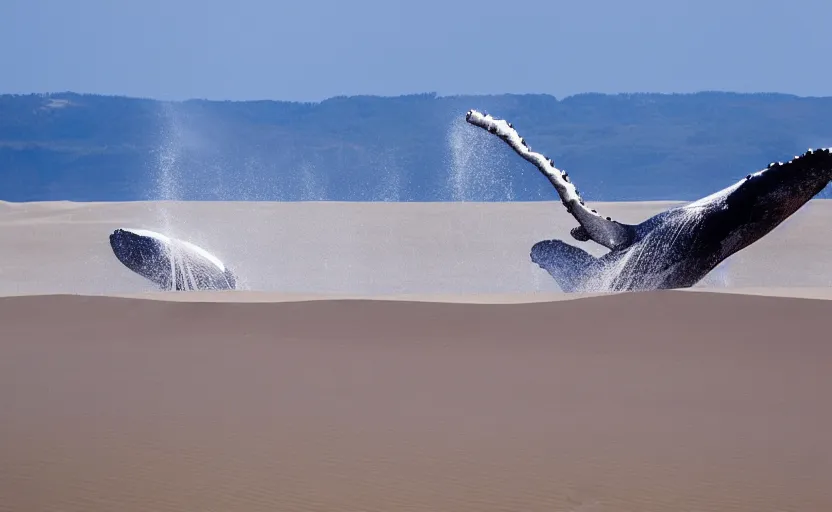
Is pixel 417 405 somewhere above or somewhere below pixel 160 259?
below

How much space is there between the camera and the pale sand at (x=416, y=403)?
14.4ft

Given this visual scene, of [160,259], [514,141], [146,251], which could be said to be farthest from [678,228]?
Answer: [146,251]

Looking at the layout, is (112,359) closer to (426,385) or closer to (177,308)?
(177,308)

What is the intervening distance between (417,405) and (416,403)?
1.7 inches

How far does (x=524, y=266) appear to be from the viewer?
2450 cm

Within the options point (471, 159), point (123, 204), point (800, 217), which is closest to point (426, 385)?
point (471, 159)

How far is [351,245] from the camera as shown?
28.5m

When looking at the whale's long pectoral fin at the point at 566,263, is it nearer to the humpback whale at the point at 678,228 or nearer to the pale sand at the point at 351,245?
the humpback whale at the point at 678,228

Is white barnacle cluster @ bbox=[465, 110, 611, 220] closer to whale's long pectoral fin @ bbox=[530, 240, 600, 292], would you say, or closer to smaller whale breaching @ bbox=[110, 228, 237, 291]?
whale's long pectoral fin @ bbox=[530, 240, 600, 292]

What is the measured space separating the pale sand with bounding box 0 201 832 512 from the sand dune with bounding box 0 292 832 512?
2 centimetres

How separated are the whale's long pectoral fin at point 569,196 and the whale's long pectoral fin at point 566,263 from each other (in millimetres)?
332

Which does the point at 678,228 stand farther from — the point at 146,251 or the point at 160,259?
the point at 146,251

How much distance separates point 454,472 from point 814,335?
3362 millimetres

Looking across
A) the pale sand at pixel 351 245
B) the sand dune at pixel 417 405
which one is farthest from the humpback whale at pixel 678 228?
the sand dune at pixel 417 405
